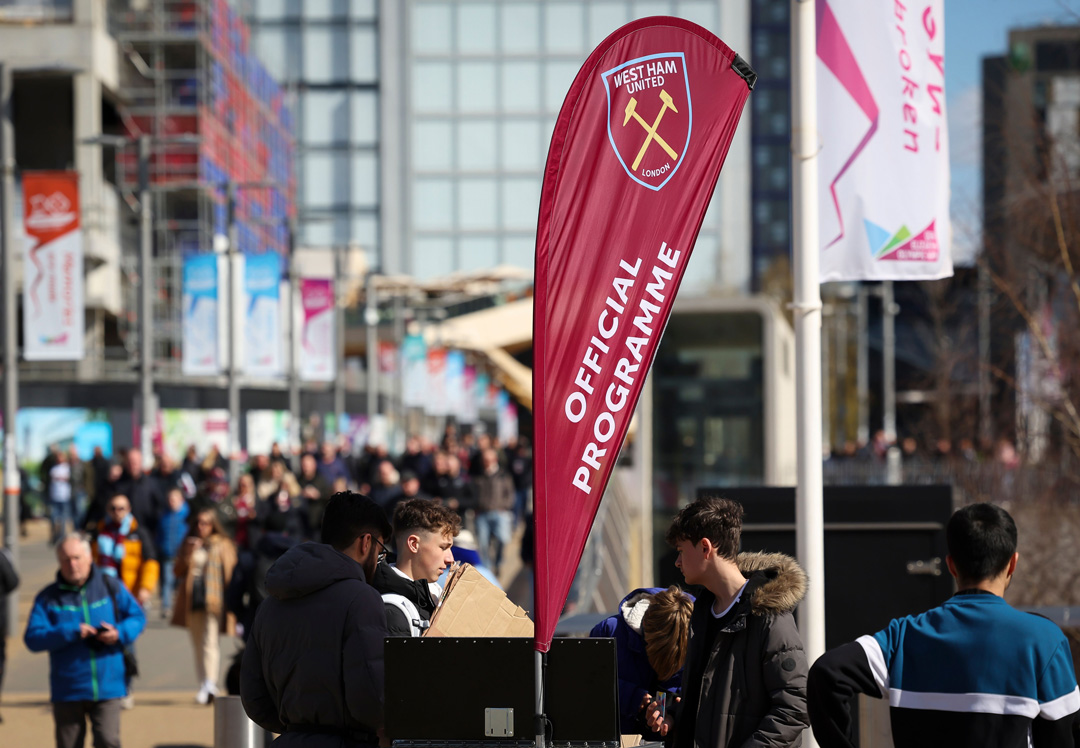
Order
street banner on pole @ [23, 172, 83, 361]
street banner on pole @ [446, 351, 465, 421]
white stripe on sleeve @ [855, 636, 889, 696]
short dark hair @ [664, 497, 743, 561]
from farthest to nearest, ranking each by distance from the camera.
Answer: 1. street banner on pole @ [446, 351, 465, 421]
2. street banner on pole @ [23, 172, 83, 361]
3. short dark hair @ [664, 497, 743, 561]
4. white stripe on sleeve @ [855, 636, 889, 696]

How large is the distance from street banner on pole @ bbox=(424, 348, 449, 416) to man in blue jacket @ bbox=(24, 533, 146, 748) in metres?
40.7

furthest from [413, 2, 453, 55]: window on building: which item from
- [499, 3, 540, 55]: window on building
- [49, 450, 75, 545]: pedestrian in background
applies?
[49, 450, 75, 545]: pedestrian in background

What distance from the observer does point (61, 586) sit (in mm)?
8742

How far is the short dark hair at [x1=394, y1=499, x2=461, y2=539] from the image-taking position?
5.69m

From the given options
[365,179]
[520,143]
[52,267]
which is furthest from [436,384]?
[365,179]

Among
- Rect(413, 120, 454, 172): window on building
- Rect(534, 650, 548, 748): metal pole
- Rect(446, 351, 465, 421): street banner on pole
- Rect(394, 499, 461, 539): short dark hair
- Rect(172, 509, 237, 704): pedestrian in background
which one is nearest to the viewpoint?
Rect(534, 650, 548, 748): metal pole

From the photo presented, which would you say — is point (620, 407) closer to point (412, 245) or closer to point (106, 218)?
point (106, 218)

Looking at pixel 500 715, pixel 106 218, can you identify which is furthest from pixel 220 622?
pixel 106 218

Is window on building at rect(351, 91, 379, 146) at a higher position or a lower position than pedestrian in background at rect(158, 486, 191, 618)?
higher

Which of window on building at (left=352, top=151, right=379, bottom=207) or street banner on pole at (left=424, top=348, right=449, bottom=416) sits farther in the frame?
window on building at (left=352, top=151, right=379, bottom=207)

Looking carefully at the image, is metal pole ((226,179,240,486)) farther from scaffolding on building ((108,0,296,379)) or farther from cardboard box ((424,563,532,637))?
cardboard box ((424,563,532,637))

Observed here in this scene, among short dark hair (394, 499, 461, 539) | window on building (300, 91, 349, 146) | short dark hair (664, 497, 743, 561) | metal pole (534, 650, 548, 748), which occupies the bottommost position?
metal pole (534, 650, 548, 748)

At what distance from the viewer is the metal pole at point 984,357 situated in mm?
12177

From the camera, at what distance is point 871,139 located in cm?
643
